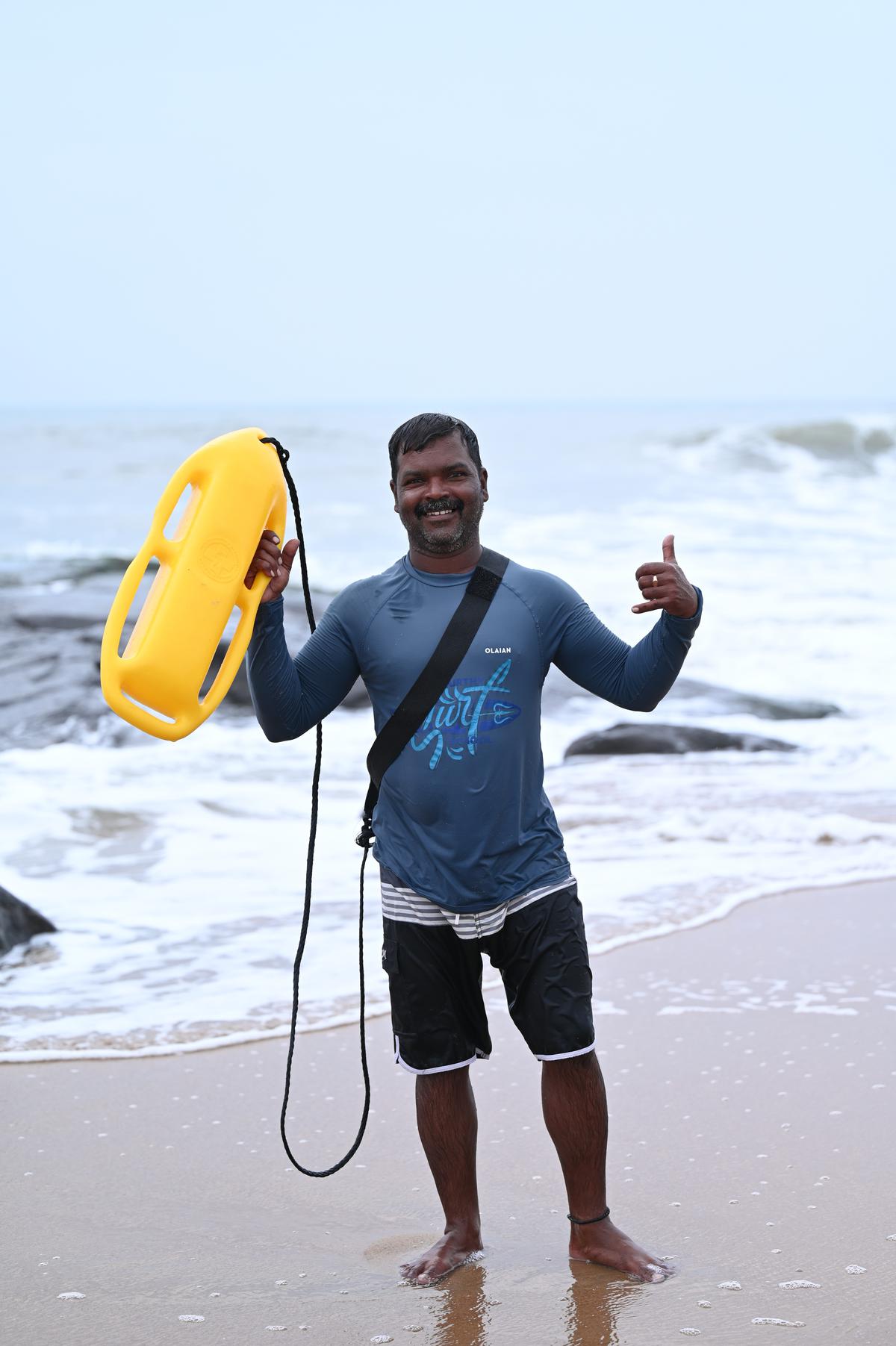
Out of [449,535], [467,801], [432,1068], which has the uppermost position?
[449,535]

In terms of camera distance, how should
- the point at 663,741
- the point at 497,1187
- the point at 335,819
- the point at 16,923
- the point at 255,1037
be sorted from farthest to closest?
the point at 663,741, the point at 335,819, the point at 16,923, the point at 255,1037, the point at 497,1187

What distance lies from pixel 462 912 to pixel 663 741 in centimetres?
733

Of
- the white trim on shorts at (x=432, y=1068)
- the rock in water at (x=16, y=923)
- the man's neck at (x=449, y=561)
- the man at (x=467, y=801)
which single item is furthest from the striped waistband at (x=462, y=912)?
the rock in water at (x=16, y=923)

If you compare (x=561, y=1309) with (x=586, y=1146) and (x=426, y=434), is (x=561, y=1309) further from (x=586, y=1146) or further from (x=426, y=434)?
(x=426, y=434)

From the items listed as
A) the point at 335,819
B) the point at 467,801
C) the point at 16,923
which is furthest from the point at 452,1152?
the point at 335,819

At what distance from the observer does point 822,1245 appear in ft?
9.96

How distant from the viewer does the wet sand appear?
2818mm

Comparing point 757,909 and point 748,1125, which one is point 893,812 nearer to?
point 757,909

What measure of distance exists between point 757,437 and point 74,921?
4087 centimetres

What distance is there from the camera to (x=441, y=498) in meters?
3.04

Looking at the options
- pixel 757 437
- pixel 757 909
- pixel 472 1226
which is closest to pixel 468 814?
pixel 472 1226

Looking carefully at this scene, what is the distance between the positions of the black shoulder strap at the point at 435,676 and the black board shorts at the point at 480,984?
28 centimetres

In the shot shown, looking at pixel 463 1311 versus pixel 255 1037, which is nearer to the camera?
pixel 463 1311

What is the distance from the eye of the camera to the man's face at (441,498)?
3.04m
